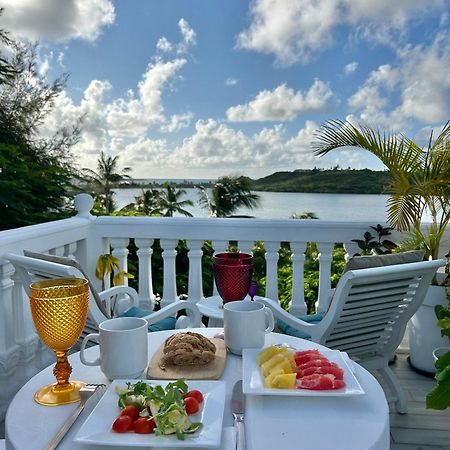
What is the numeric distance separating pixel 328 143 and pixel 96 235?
1.83 m

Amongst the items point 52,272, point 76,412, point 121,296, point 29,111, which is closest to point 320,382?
point 76,412

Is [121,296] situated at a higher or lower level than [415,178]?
lower

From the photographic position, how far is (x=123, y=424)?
2.54 ft

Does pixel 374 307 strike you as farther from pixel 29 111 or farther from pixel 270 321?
pixel 29 111

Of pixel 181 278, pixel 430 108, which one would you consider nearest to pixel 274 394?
pixel 430 108

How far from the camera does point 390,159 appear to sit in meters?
3.23

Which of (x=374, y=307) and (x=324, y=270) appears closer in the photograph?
(x=374, y=307)

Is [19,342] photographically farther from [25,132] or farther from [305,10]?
[25,132]

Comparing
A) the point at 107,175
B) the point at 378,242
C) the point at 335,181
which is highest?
the point at 107,175

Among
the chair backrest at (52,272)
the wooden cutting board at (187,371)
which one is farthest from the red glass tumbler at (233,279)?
the chair backrest at (52,272)

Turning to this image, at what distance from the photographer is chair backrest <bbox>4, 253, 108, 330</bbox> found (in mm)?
1759

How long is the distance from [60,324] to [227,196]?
21792mm

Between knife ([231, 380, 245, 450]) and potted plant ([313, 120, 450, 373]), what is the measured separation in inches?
86.6

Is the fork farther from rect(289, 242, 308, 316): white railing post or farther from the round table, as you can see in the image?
rect(289, 242, 308, 316): white railing post
